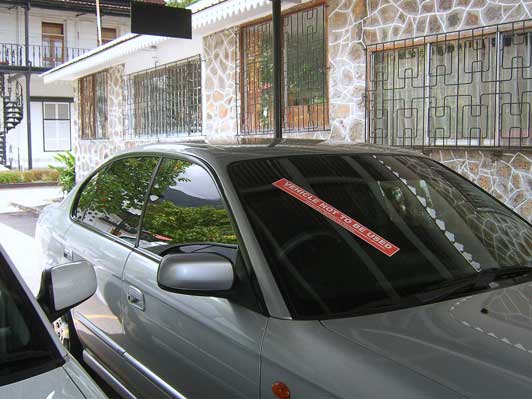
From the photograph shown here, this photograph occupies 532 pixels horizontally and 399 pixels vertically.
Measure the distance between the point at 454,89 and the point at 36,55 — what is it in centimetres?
2317

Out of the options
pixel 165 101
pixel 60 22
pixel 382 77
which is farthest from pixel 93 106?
pixel 60 22

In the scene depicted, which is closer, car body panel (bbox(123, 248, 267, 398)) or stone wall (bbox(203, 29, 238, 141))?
car body panel (bbox(123, 248, 267, 398))

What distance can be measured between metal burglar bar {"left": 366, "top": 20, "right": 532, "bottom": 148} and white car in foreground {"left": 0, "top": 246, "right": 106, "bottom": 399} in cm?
503

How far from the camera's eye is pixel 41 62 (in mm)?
25656

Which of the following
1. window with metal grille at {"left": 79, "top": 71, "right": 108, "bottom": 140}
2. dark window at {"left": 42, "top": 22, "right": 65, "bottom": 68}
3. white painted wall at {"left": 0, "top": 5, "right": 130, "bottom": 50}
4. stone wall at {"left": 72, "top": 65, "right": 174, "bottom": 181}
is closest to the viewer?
stone wall at {"left": 72, "top": 65, "right": 174, "bottom": 181}

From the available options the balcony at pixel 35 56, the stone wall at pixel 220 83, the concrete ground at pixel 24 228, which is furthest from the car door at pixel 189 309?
the balcony at pixel 35 56

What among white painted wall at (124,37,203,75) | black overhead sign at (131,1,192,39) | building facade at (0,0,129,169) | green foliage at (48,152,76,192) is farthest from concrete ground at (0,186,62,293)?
building facade at (0,0,129,169)

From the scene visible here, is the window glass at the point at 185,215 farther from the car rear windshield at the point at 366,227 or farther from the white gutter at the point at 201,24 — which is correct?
the white gutter at the point at 201,24

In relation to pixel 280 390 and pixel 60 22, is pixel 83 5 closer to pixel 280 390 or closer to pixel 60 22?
pixel 60 22

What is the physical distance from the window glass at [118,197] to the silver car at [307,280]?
2 cm

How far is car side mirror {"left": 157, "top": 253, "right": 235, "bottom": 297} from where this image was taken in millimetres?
2174

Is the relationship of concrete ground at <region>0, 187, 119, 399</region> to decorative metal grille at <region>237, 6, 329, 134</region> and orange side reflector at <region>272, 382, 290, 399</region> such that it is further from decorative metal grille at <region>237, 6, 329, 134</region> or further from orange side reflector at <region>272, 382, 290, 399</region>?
decorative metal grille at <region>237, 6, 329, 134</region>

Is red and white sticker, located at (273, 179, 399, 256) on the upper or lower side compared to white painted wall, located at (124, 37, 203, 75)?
lower

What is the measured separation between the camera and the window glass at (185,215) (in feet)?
8.71
